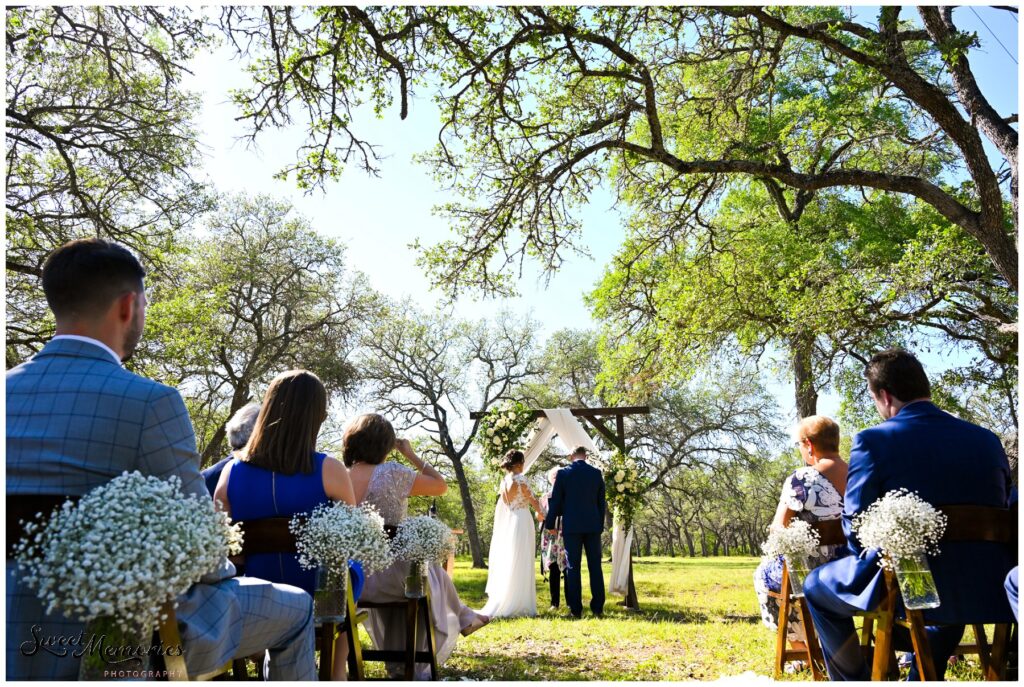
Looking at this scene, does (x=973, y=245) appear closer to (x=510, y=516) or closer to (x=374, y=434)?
(x=510, y=516)

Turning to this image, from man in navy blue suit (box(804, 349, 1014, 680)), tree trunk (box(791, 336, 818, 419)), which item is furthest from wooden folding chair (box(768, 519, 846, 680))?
tree trunk (box(791, 336, 818, 419))

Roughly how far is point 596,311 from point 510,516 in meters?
8.50

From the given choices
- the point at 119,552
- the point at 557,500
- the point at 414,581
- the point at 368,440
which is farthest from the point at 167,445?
the point at 557,500

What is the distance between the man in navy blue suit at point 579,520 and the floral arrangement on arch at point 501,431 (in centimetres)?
185

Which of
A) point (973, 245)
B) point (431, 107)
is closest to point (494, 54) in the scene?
point (431, 107)

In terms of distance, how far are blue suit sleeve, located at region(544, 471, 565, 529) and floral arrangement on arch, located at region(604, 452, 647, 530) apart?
1.46 metres

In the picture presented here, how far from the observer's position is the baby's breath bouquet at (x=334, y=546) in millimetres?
3377

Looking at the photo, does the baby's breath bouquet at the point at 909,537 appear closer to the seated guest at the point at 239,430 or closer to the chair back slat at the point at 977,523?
the chair back slat at the point at 977,523

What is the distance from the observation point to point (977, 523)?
10.9ft

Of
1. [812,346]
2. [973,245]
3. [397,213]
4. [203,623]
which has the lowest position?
[203,623]

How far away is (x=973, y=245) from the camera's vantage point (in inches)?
472

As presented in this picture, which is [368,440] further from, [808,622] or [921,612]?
[921,612]

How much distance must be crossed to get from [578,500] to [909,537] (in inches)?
277

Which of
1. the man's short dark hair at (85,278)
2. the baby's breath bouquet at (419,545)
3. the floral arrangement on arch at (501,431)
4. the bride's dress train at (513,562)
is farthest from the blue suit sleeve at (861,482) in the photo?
the floral arrangement on arch at (501,431)
